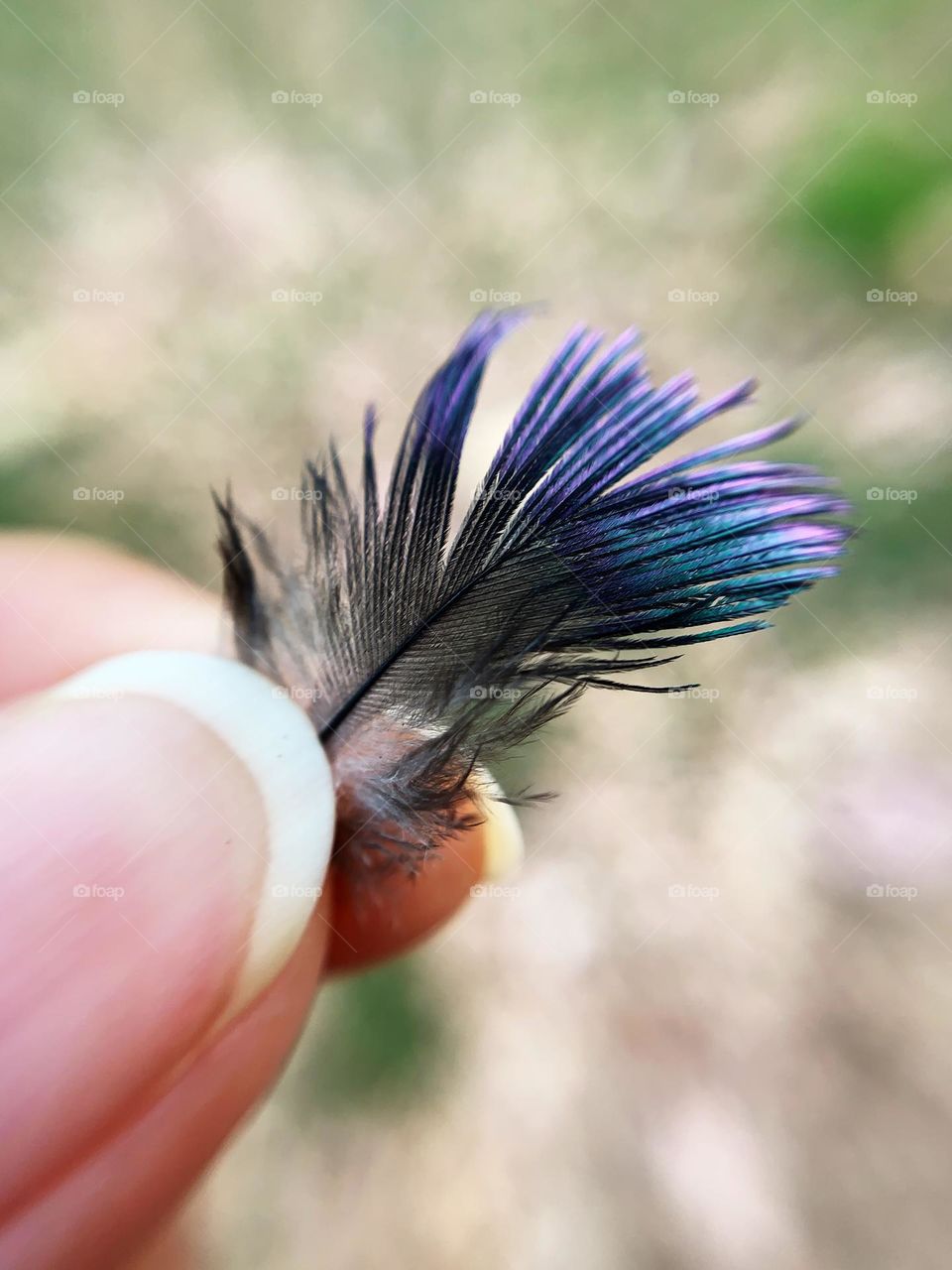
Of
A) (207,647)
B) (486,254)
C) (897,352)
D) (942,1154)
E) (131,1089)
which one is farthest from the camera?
(486,254)

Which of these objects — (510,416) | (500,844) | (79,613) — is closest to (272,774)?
(500,844)

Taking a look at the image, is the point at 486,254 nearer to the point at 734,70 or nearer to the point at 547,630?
the point at 734,70

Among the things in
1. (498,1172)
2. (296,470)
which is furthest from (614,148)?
(498,1172)

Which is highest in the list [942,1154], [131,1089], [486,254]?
[486,254]

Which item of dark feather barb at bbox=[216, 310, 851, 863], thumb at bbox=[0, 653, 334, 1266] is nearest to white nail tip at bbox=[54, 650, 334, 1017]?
thumb at bbox=[0, 653, 334, 1266]

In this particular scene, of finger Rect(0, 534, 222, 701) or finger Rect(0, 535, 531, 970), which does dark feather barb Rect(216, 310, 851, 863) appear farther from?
finger Rect(0, 534, 222, 701)

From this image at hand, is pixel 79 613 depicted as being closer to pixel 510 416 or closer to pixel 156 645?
pixel 156 645

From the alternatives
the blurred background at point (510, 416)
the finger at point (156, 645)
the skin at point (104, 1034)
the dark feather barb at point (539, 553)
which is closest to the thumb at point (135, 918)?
the skin at point (104, 1034)
